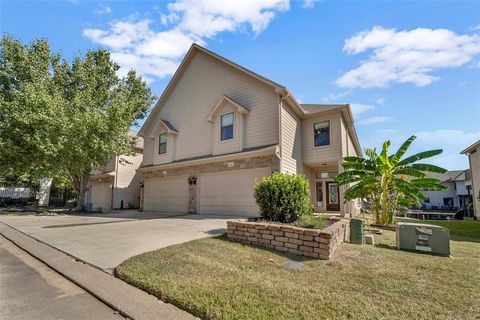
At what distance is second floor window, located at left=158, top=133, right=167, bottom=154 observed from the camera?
60.1ft

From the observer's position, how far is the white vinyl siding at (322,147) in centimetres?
1431

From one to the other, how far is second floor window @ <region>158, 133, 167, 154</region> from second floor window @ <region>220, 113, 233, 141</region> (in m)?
5.44

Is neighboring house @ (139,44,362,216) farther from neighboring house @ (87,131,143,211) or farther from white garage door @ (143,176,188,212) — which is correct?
neighboring house @ (87,131,143,211)

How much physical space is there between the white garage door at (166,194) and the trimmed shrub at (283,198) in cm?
993

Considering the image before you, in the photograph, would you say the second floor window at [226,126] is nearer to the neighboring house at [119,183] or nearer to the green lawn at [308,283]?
the green lawn at [308,283]

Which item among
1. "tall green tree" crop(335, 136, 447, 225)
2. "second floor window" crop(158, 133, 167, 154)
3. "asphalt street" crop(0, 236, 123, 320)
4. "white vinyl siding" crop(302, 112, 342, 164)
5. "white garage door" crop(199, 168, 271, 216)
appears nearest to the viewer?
"asphalt street" crop(0, 236, 123, 320)

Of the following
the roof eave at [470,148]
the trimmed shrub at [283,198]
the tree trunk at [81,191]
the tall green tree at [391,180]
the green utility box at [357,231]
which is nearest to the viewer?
the green utility box at [357,231]

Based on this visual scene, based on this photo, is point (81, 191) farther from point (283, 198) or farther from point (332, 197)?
point (332, 197)

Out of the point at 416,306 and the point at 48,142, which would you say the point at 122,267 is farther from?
the point at 48,142

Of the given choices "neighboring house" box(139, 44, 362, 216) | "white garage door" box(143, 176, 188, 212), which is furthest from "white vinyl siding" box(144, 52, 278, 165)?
"white garage door" box(143, 176, 188, 212)

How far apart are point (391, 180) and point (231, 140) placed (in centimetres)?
829

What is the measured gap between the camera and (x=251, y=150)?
1323 centimetres

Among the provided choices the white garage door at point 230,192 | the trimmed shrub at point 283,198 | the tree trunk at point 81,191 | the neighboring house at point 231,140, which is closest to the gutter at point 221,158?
the neighboring house at point 231,140

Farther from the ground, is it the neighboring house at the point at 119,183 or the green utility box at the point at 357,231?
the neighboring house at the point at 119,183
